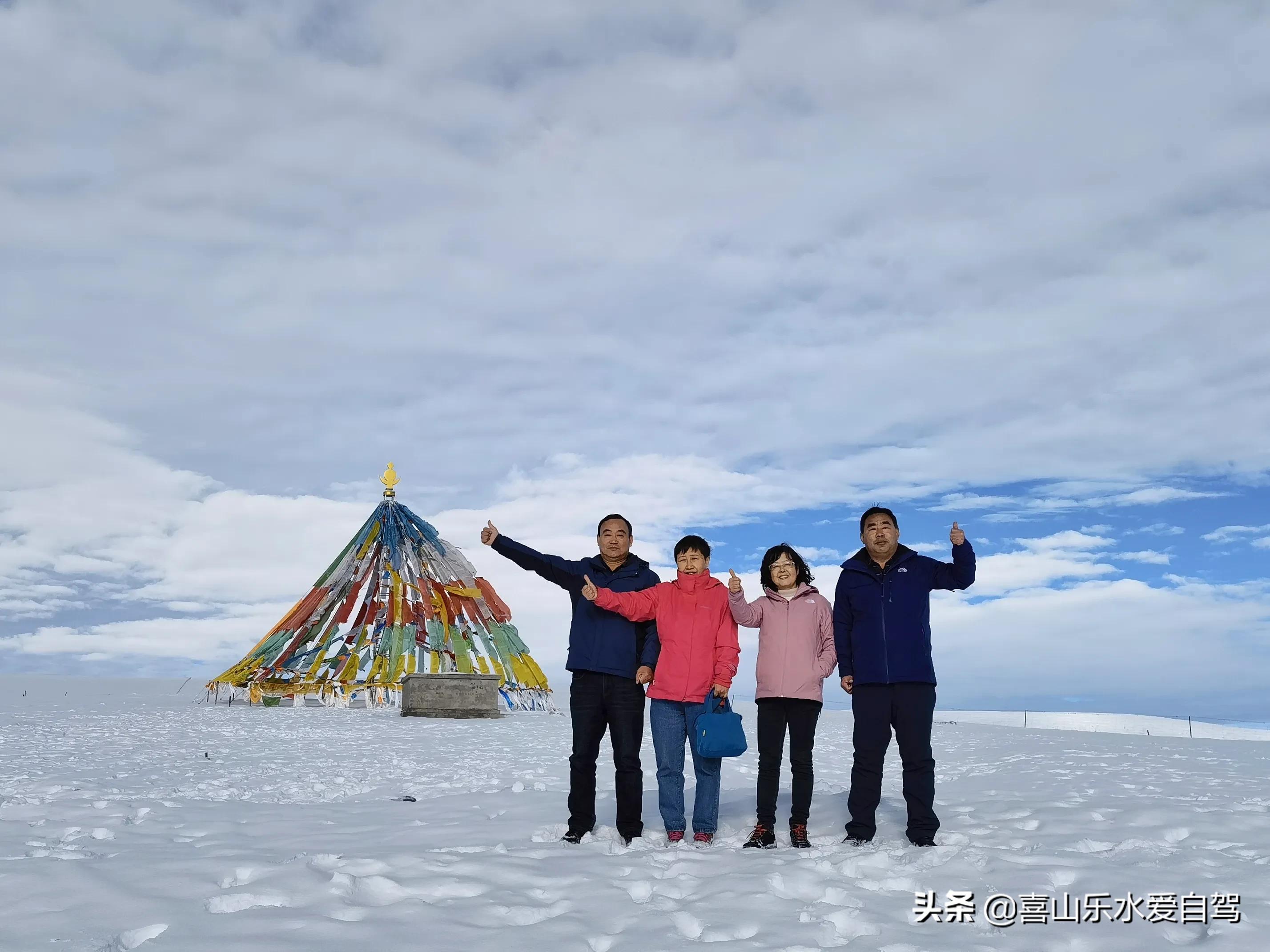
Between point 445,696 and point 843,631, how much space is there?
12257 millimetres

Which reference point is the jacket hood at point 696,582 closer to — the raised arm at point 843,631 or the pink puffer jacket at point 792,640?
the pink puffer jacket at point 792,640

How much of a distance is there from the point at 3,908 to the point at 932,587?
439 centimetres

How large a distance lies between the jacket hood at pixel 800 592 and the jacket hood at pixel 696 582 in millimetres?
295

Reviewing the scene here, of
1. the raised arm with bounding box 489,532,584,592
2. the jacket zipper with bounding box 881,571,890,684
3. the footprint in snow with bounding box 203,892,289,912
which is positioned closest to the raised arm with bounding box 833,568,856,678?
the jacket zipper with bounding box 881,571,890,684

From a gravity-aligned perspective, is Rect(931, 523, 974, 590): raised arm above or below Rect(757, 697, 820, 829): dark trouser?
above

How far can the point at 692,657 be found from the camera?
16.5 feet

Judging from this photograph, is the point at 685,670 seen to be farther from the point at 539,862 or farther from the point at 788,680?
the point at 539,862

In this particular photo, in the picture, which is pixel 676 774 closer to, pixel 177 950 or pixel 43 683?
pixel 177 950

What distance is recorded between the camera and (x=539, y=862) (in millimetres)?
4320

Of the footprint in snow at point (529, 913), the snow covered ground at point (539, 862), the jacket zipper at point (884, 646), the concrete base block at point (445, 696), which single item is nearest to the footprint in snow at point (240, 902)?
the snow covered ground at point (539, 862)

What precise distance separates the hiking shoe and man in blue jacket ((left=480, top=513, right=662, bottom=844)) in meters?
0.62

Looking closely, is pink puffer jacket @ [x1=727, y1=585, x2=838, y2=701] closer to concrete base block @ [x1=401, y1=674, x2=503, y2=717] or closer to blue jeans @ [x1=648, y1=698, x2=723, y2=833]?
blue jeans @ [x1=648, y1=698, x2=723, y2=833]

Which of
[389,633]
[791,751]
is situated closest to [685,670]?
[791,751]

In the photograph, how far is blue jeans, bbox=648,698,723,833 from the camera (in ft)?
16.3
